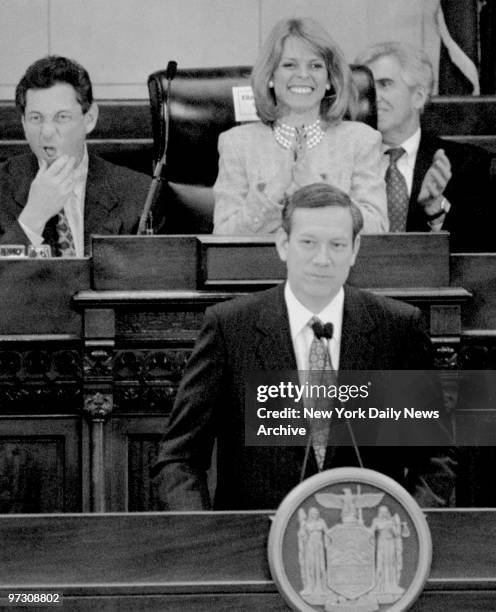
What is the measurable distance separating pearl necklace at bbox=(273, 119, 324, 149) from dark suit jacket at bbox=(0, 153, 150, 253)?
518 millimetres

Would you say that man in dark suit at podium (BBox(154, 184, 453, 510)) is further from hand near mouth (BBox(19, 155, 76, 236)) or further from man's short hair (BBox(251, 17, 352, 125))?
hand near mouth (BBox(19, 155, 76, 236))

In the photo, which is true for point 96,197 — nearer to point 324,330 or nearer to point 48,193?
point 48,193

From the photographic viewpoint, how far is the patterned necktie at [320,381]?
99.0 inches

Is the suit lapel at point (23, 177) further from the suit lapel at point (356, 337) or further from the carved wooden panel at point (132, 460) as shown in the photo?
the suit lapel at point (356, 337)

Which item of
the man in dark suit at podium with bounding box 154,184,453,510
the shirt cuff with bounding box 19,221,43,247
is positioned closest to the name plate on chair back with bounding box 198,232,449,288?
the man in dark suit at podium with bounding box 154,184,453,510

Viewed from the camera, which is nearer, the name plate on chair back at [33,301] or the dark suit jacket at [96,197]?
the name plate on chair back at [33,301]

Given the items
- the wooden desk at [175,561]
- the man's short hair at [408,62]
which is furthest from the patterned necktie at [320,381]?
the man's short hair at [408,62]

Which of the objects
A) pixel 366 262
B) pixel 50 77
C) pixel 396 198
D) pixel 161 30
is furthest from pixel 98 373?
pixel 161 30

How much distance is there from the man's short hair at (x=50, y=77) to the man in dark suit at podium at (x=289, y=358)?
4.41ft

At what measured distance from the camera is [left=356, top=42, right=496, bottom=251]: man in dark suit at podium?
388 cm

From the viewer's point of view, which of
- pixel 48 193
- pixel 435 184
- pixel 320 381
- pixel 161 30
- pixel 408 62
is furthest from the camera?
pixel 161 30

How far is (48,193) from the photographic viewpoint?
353cm

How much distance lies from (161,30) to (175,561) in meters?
3.46

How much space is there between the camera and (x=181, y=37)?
211 inches
